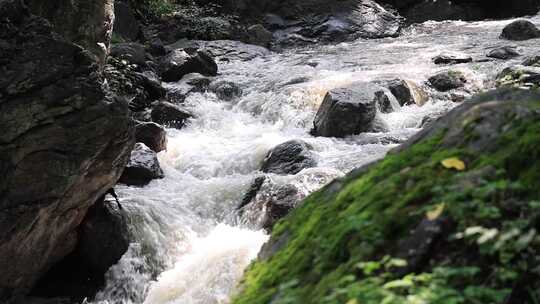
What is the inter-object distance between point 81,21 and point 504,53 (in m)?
11.1

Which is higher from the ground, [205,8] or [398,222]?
[398,222]

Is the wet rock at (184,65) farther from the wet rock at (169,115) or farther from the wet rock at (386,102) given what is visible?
the wet rock at (386,102)

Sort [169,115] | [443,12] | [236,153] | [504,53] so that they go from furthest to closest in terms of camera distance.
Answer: [443,12], [504,53], [169,115], [236,153]

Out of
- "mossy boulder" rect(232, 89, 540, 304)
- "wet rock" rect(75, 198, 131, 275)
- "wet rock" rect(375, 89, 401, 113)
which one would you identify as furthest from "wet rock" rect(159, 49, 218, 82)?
"mossy boulder" rect(232, 89, 540, 304)

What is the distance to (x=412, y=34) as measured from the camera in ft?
73.5

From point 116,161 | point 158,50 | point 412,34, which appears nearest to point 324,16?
point 412,34

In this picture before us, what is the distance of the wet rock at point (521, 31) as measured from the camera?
17.3m

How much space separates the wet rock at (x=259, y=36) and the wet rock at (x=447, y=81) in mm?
10469

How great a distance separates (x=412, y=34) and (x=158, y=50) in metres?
10.2

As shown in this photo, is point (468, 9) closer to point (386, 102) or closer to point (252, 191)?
point (386, 102)

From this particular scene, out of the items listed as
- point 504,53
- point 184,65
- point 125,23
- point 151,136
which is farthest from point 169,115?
point 504,53

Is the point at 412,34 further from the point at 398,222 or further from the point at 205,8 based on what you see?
the point at 398,222

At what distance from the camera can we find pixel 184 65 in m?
17.2

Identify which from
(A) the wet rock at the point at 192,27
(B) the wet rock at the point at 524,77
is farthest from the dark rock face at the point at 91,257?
(A) the wet rock at the point at 192,27
